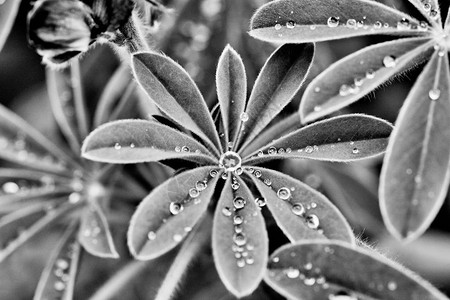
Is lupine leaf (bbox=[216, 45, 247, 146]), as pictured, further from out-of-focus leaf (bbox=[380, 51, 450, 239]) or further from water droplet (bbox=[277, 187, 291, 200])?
out-of-focus leaf (bbox=[380, 51, 450, 239])

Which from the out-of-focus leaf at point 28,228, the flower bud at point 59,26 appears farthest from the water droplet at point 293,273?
the out-of-focus leaf at point 28,228

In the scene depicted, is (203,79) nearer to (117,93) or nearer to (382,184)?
(117,93)

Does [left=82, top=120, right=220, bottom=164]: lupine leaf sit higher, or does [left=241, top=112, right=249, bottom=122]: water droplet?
[left=241, top=112, right=249, bottom=122]: water droplet

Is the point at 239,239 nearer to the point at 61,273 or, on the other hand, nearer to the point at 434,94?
the point at 434,94

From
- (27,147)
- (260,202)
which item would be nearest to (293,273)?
(260,202)

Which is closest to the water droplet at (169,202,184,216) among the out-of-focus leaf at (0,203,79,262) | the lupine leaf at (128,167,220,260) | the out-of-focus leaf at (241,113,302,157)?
the lupine leaf at (128,167,220,260)

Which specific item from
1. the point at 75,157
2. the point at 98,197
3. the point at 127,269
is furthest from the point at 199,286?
the point at 75,157
